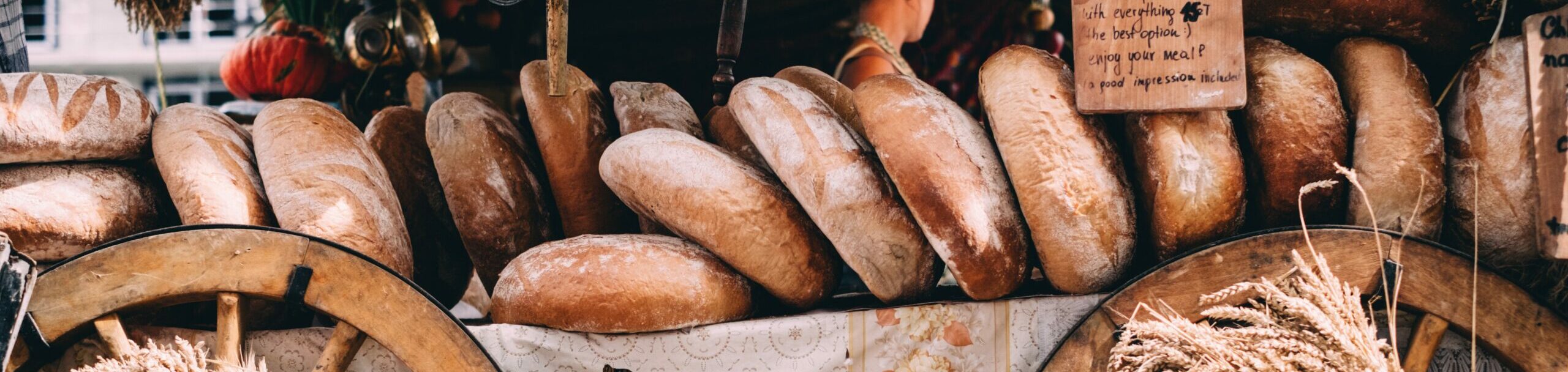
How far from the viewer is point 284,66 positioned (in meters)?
3.38

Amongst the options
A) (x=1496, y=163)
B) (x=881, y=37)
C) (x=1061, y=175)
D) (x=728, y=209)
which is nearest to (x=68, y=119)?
(x=728, y=209)

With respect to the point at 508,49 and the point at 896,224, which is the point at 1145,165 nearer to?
the point at 896,224

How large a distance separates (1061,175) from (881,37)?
86.4 inches

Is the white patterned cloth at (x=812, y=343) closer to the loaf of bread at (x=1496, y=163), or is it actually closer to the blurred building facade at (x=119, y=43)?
the loaf of bread at (x=1496, y=163)

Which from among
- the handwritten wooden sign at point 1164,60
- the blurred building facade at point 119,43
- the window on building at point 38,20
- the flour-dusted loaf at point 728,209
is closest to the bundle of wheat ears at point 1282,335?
the handwritten wooden sign at point 1164,60

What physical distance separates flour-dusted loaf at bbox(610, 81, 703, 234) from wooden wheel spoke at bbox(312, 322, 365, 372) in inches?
22.9

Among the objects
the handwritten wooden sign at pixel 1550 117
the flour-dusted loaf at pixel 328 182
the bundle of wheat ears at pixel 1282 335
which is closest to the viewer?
the bundle of wheat ears at pixel 1282 335

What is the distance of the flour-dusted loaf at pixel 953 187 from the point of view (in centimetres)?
150

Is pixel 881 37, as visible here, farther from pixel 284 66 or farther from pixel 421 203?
pixel 284 66

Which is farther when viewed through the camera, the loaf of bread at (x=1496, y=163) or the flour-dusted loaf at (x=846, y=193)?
the flour-dusted loaf at (x=846, y=193)

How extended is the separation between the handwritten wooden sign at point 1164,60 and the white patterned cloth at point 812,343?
0.34 meters

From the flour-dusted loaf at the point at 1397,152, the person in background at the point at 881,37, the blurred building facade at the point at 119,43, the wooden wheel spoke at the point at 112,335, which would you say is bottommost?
the blurred building facade at the point at 119,43

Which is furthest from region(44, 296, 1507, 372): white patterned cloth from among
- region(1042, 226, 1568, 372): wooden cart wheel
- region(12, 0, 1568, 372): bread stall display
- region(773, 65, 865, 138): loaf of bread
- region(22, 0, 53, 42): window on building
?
region(22, 0, 53, 42): window on building

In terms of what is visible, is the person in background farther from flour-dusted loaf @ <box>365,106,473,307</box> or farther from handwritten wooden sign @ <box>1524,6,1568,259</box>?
handwritten wooden sign @ <box>1524,6,1568,259</box>
